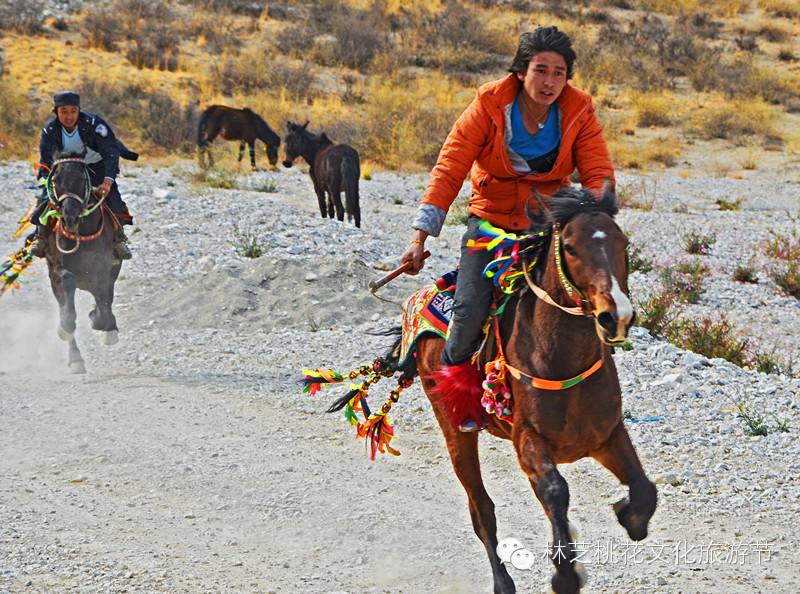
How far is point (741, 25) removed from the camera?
40.5 metres

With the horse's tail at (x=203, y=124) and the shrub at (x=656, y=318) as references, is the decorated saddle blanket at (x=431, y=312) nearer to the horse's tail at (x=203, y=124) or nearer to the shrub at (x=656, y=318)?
the shrub at (x=656, y=318)

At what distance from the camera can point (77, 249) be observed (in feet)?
32.8

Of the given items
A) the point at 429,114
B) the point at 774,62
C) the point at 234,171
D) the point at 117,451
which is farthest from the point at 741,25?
the point at 117,451

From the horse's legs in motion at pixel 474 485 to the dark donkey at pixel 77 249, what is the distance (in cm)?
545

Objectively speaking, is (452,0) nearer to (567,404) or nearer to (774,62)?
(774,62)

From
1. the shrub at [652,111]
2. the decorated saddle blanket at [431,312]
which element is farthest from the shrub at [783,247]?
the shrub at [652,111]

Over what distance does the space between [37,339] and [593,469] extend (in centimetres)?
653

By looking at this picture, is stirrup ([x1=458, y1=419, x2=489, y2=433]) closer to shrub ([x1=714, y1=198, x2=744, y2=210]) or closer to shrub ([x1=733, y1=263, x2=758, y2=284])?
shrub ([x1=733, y1=263, x2=758, y2=284])

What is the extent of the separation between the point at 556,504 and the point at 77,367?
21.8 feet

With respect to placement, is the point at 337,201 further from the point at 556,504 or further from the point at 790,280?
the point at 556,504

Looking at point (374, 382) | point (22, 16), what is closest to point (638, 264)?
point (374, 382)

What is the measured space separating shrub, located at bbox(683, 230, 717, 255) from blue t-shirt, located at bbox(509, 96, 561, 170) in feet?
37.8

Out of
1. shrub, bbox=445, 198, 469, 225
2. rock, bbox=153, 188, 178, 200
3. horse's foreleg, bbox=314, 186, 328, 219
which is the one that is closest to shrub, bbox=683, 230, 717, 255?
shrub, bbox=445, 198, 469, 225

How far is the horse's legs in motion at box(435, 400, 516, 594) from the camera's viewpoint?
5004 millimetres
